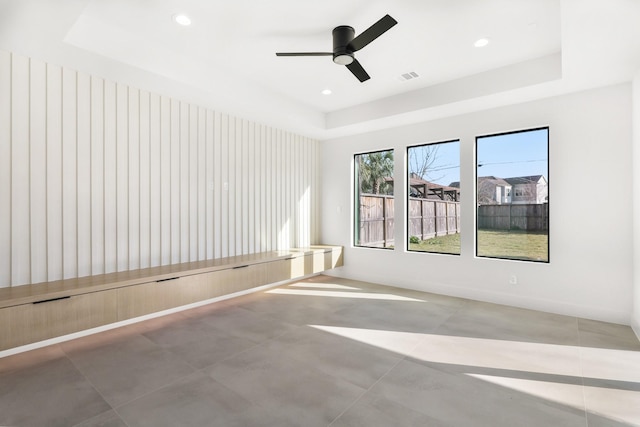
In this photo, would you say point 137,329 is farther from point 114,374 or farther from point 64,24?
point 64,24

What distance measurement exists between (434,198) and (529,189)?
1.35 m

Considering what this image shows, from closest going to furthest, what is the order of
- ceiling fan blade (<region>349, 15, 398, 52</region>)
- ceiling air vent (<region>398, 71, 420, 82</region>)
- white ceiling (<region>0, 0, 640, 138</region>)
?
ceiling fan blade (<region>349, 15, 398, 52</region>) < white ceiling (<region>0, 0, 640, 138</region>) < ceiling air vent (<region>398, 71, 420, 82</region>)

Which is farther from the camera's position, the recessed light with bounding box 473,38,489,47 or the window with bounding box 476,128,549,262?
the window with bounding box 476,128,549,262

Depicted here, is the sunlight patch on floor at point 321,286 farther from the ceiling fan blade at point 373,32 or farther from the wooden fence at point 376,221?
the ceiling fan blade at point 373,32

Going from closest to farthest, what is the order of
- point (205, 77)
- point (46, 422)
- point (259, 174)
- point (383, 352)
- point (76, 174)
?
1. point (46, 422)
2. point (383, 352)
3. point (76, 174)
4. point (205, 77)
5. point (259, 174)

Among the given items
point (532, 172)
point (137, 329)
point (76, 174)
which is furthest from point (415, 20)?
point (137, 329)

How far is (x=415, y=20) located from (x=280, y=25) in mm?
1252

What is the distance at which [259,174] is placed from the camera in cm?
532

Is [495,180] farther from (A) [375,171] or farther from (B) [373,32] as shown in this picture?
(B) [373,32]

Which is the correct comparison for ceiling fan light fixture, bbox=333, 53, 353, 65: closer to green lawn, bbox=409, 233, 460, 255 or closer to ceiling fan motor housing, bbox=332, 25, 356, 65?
ceiling fan motor housing, bbox=332, 25, 356, 65

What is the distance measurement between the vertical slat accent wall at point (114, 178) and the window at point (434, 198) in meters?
2.43

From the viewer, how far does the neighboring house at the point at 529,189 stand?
4234 mm

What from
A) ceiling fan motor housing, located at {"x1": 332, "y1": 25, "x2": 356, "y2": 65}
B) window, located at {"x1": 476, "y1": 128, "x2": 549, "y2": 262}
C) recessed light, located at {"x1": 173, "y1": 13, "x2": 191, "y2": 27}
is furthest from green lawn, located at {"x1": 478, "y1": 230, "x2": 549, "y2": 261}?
recessed light, located at {"x1": 173, "y1": 13, "x2": 191, "y2": 27}

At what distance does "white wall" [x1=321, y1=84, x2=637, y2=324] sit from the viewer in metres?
3.65
